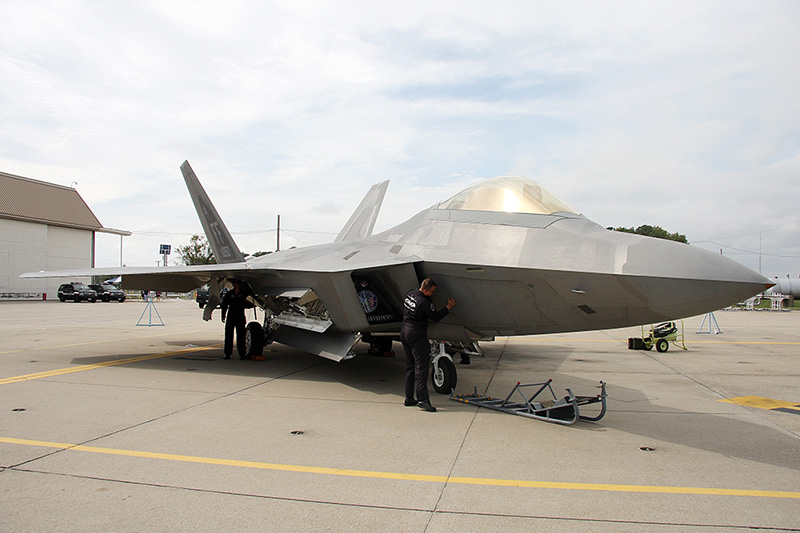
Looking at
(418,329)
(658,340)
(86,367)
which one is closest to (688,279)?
(418,329)

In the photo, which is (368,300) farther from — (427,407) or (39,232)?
(39,232)

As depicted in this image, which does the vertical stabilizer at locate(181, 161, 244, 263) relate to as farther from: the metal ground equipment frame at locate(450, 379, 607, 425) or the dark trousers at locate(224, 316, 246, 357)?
the metal ground equipment frame at locate(450, 379, 607, 425)

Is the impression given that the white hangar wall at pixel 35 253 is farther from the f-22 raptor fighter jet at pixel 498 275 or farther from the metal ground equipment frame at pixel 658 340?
the metal ground equipment frame at pixel 658 340

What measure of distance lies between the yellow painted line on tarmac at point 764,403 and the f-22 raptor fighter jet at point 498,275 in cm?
256

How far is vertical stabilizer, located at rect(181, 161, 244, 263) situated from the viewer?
11.9m

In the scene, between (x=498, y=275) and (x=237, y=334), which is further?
(x=237, y=334)

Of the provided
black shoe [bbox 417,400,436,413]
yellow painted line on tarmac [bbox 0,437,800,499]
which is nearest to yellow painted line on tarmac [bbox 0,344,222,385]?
yellow painted line on tarmac [bbox 0,437,800,499]

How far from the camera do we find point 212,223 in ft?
39.4

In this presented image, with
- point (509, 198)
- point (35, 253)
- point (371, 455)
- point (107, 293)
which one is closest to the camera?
point (371, 455)

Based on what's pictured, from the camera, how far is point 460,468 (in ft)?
12.2

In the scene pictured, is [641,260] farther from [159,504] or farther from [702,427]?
[159,504]

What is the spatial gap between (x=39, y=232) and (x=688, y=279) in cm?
4941

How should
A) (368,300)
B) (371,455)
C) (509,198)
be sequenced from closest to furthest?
1. (371,455)
2. (509,198)
3. (368,300)

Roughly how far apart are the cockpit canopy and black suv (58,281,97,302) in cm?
3999
